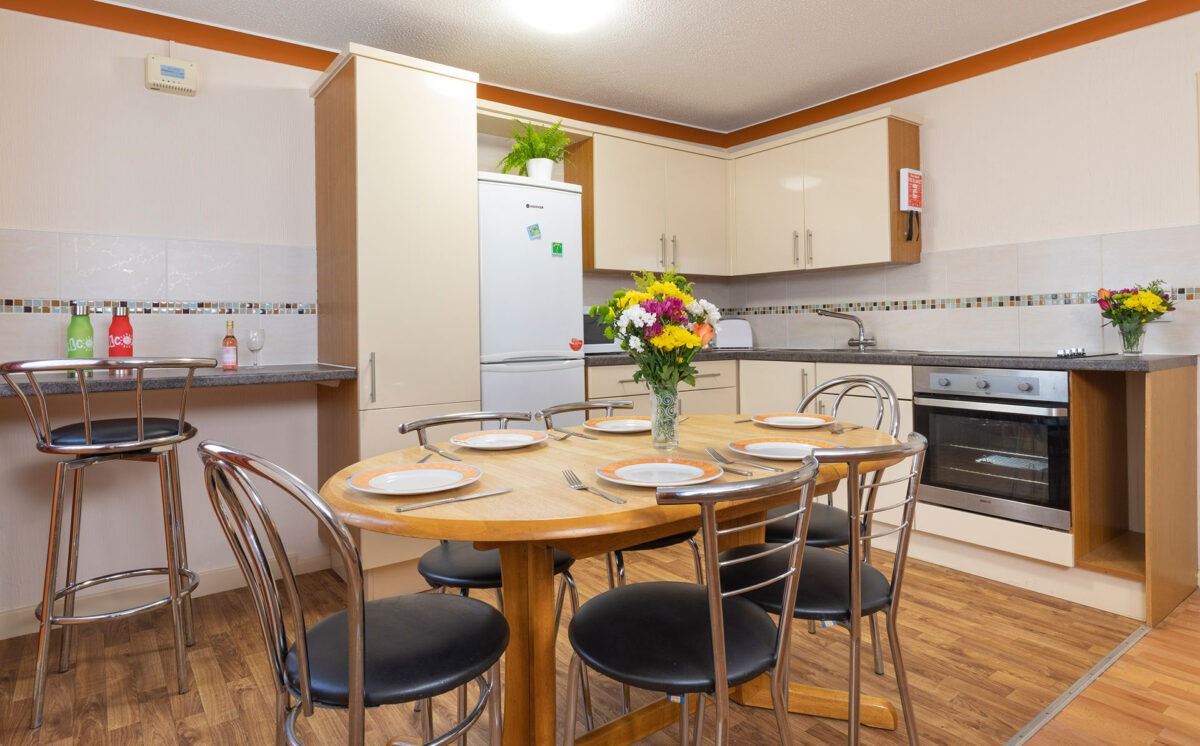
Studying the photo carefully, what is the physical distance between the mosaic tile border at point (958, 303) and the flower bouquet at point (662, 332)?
241cm

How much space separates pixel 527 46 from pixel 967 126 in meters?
2.32

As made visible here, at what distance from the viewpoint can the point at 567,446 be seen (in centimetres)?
184

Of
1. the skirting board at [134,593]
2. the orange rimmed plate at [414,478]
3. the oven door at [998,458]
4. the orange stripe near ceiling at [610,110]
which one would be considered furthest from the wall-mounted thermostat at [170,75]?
the oven door at [998,458]

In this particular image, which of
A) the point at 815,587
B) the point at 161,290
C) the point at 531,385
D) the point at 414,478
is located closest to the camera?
the point at 414,478

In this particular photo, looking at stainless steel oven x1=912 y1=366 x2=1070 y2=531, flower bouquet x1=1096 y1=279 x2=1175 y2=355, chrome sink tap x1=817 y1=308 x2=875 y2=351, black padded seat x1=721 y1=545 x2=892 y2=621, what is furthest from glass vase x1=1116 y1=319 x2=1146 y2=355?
black padded seat x1=721 y1=545 x2=892 y2=621

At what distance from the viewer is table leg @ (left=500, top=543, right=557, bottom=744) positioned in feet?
4.57

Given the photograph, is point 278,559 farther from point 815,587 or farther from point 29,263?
point 29,263

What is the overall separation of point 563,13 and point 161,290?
6.83ft

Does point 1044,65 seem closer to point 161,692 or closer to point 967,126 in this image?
point 967,126

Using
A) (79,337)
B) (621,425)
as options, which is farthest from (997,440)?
(79,337)

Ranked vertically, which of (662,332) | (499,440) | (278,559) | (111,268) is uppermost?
Answer: (111,268)

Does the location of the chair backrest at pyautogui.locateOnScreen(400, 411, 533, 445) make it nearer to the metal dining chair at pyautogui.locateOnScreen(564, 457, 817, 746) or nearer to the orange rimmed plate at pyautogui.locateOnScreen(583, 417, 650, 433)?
the orange rimmed plate at pyautogui.locateOnScreen(583, 417, 650, 433)

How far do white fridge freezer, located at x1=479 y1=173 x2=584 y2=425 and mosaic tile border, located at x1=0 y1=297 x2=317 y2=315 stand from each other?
2.95ft

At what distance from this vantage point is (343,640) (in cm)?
126
